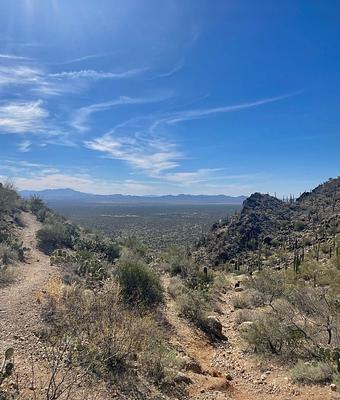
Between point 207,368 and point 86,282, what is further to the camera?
point 86,282

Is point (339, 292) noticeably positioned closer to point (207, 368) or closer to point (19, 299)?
point (207, 368)

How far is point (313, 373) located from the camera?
9664mm

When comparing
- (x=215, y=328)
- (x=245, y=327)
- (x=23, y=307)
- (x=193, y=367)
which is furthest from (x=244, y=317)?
(x=23, y=307)

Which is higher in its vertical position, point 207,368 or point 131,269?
point 131,269

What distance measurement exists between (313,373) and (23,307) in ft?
27.9

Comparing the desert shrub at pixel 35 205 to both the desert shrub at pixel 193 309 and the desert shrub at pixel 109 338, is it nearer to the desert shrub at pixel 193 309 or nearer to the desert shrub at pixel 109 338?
the desert shrub at pixel 193 309

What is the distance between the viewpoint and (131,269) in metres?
16.4

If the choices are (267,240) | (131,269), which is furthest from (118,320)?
(267,240)

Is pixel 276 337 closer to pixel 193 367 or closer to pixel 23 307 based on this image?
pixel 193 367

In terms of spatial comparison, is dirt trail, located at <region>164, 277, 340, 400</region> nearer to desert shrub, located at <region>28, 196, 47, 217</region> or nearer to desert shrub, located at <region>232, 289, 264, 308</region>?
desert shrub, located at <region>232, 289, 264, 308</region>

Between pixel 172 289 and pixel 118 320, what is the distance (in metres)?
9.69

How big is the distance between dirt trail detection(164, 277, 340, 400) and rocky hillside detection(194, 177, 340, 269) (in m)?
20.2

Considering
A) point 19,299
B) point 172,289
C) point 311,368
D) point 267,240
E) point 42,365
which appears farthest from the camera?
point 267,240

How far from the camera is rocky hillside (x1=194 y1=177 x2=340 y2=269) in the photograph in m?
38.1
